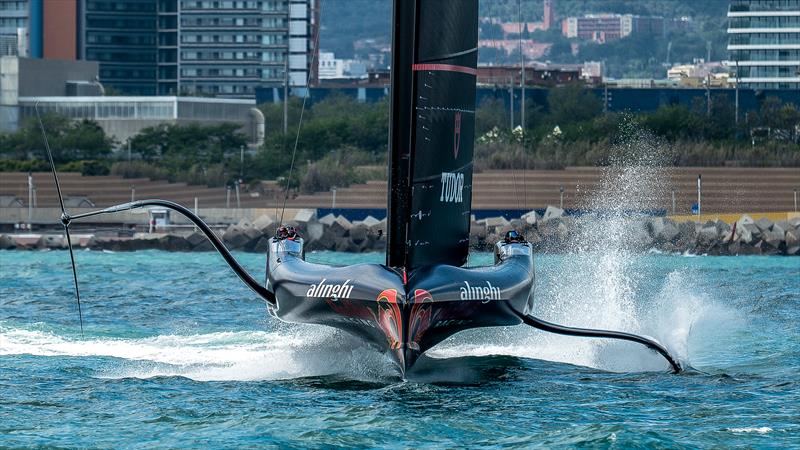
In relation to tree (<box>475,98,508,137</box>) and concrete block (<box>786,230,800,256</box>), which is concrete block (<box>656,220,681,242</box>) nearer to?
concrete block (<box>786,230,800,256</box>)

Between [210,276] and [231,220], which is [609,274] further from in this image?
[231,220]

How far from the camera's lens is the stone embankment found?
43.5m

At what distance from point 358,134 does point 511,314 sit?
5681 centimetres

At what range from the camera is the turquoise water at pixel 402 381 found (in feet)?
48.2

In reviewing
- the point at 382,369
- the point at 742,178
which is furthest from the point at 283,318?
the point at 742,178

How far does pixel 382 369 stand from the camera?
1800cm

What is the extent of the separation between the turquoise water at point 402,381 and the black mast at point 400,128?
1.51 m

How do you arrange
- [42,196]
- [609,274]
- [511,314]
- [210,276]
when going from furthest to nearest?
[42,196] < [210,276] < [609,274] < [511,314]

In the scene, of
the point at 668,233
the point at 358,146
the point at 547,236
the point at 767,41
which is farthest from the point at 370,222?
the point at 767,41

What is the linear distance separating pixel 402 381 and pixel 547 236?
91.3 feet

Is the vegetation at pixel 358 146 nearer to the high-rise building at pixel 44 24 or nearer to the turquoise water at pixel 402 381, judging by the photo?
the turquoise water at pixel 402 381

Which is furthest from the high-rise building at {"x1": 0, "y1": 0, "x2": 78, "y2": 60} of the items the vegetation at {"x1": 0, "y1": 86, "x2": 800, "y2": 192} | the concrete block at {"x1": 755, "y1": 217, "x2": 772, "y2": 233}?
the concrete block at {"x1": 755, "y1": 217, "x2": 772, "y2": 233}

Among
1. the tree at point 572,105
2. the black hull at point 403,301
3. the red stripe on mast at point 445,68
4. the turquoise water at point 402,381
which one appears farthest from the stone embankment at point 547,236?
the tree at point 572,105

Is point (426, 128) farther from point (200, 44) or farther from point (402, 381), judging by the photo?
point (200, 44)
